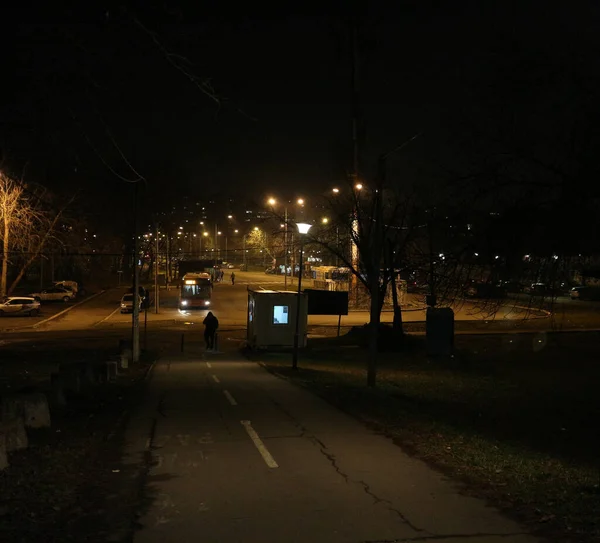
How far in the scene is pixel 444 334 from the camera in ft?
89.4

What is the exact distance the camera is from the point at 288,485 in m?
7.36

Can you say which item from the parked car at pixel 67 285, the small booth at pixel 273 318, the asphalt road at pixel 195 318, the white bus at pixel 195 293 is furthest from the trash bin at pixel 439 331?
the parked car at pixel 67 285

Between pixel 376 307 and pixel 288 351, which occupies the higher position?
pixel 376 307

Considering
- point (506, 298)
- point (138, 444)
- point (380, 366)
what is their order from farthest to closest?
point (380, 366) → point (506, 298) → point (138, 444)

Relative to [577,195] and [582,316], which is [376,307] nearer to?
[577,195]

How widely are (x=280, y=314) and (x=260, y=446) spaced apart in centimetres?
2198

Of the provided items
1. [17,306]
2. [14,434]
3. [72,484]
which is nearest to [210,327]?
[14,434]

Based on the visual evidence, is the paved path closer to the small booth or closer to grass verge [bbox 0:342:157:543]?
grass verge [bbox 0:342:157:543]

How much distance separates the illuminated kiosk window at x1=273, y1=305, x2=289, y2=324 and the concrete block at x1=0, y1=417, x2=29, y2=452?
73.6 ft

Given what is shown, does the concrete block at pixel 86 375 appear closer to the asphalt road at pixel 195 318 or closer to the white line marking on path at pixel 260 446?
the white line marking on path at pixel 260 446

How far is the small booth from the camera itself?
102ft

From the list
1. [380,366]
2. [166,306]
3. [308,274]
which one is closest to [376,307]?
[380,366]

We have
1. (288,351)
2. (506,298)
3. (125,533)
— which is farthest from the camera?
(288,351)

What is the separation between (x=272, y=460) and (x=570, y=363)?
19.4 metres
